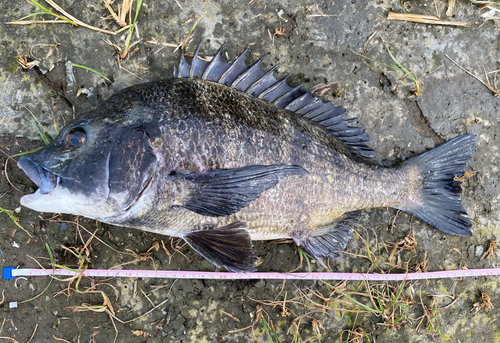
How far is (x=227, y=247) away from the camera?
2.45m

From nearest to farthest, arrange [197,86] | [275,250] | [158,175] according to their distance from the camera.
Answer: [158,175] < [197,86] < [275,250]

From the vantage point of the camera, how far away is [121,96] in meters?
2.35

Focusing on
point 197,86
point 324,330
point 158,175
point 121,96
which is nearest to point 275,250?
point 324,330

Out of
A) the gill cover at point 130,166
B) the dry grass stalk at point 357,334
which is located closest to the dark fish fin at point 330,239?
the dry grass stalk at point 357,334

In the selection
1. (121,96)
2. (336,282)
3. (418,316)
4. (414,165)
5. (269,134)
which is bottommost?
(418,316)

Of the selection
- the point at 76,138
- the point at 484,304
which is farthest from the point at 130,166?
the point at 484,304

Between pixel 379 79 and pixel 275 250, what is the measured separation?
2.00 metres

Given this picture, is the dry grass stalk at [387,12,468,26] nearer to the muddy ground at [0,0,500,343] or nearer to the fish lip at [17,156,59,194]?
the muddy ground at [0,0,500,343]

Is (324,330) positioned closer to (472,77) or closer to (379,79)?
(379,79)

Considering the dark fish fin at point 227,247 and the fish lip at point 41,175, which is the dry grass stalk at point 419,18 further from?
the fish lip at point 41,175

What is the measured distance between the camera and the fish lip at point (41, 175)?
7.05 feet

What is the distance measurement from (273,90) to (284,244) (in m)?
1.49

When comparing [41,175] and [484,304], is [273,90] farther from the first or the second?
[484,304]

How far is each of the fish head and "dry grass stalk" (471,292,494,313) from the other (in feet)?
11.5
